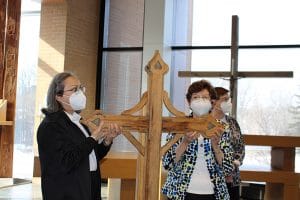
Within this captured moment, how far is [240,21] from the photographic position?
7215 millimetres

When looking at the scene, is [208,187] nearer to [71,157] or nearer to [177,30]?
[71,157]

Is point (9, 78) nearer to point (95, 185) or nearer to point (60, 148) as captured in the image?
point (95, 185)

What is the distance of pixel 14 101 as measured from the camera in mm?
7289

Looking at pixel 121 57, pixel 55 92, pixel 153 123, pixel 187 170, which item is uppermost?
pixel 121 57

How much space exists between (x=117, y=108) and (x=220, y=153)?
5.71 metres

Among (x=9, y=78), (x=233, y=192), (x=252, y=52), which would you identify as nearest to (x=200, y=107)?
(x=233, y=192)

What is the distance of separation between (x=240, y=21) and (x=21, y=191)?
4.14 meters

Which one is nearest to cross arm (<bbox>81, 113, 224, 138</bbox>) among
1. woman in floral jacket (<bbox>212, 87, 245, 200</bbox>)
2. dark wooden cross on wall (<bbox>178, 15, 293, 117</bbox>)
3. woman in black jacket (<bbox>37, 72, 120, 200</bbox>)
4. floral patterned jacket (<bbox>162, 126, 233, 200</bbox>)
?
woman in black jacket (<bbox>37, 72, 120, 200</bbox>)

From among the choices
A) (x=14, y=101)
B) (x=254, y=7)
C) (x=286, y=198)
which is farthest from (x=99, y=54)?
(x=286, y=198)

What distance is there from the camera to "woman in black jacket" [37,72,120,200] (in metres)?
2.02

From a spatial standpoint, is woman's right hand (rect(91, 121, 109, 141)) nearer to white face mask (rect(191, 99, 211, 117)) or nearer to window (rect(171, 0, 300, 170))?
white face mask (rect(191, 99, 211, 117))

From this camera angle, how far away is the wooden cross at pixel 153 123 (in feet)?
5.57

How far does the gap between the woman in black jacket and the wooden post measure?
17.5 ft

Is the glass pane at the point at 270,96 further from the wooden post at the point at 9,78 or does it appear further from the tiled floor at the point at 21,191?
the wooden post at the point at 9,78
